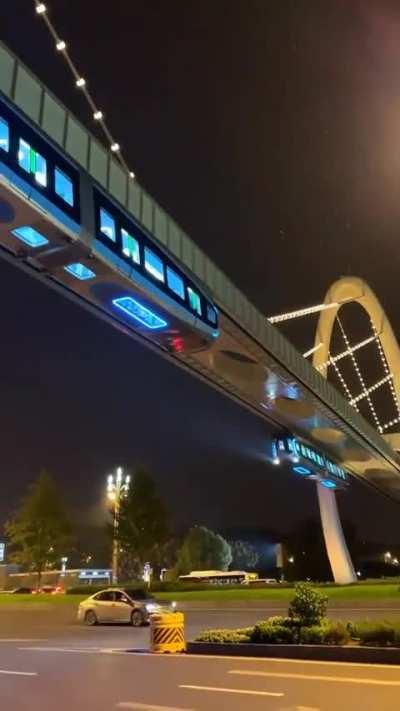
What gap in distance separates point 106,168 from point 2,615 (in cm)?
2559

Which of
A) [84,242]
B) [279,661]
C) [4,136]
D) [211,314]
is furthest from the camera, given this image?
[211,314]

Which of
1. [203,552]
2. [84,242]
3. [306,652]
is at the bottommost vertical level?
[306,652]

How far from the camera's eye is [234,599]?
35.3 m

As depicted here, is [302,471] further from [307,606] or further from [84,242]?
[84,242]

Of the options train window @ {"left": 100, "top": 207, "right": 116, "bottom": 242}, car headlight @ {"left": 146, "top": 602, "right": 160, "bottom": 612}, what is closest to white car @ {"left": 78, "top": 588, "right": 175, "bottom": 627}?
car headlight @ {"left": 146, "top": 602, "right": 160, "bottom": 612}

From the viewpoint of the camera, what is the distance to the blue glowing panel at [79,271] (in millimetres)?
18000

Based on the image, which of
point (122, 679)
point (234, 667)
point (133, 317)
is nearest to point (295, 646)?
point (234, 667)

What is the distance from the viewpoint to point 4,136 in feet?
47.3

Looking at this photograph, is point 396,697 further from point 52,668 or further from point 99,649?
point 99,649

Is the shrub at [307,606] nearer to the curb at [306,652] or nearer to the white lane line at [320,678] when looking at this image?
the curb at [306,652]

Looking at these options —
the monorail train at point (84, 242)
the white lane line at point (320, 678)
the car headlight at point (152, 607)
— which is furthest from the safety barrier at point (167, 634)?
the car headlight at point (152, 607)

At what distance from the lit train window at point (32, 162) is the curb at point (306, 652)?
Answer: 10.7 metres

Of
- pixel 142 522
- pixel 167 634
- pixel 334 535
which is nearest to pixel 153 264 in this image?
pixel 167 634

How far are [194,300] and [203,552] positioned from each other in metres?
67.9
